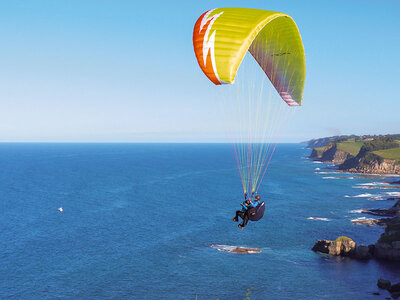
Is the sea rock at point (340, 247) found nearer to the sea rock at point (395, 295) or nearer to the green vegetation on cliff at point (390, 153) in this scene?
the sea rock at point (395, 295)

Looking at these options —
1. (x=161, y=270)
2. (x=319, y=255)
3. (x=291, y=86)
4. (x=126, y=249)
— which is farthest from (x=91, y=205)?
(x=291, y=86)

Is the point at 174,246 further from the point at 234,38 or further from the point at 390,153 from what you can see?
the point at 390,153

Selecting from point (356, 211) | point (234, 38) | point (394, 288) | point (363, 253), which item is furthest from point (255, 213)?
point (356, 211)

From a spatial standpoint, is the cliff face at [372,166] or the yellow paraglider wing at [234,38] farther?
the cliff face at [372,166]

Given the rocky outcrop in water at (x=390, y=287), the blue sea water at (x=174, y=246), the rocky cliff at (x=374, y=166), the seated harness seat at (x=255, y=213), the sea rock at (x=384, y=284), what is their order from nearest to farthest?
the seated harness seat at (x=255, y=213) < the rocky outcrop in water at (x=390, y=287) < the sea rock at (x=384, y=284) < the blue sea water at (x=174, y=246) < the rocky cliff at (x=374, y=166)

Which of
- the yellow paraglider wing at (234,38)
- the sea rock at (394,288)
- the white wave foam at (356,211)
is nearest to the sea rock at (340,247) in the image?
the sea rock at (394,288)

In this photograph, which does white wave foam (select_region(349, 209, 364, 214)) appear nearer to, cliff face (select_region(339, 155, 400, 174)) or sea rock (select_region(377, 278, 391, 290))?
sea rock (select_region(377, 278, 391, 290))

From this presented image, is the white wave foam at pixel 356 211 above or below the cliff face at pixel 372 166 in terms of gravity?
below
